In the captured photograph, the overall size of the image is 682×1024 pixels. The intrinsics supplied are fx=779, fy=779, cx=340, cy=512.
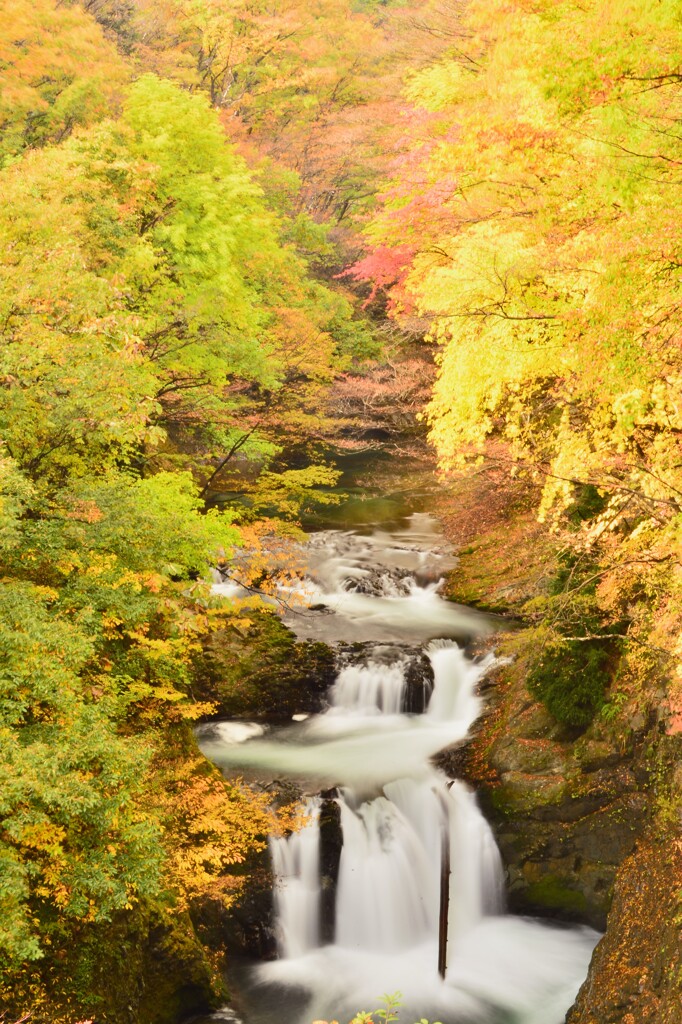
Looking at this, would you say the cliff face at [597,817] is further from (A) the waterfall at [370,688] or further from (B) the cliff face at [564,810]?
(A) the waterfall at [370,688]

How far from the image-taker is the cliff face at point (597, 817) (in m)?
8.67

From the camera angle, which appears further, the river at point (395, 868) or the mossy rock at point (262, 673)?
the mossy rock at point (262, 673)

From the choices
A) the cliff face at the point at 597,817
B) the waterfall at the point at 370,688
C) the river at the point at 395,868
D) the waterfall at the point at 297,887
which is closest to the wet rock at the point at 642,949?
the cliff face at the point at 597,817

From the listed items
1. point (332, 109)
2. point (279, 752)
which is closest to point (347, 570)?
point (279, 752)

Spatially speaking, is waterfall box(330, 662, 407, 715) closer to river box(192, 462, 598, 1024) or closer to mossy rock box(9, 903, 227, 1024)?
river box(192, 462, 598, 1024)

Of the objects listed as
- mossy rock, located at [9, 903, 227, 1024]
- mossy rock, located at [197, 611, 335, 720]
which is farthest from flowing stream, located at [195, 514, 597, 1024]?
mossy rock, located at [9, 903, 227, 1024]

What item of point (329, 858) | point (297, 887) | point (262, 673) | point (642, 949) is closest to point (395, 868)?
point (329, 858)

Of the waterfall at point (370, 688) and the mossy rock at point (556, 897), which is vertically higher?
the waterfall at point (370, 688)

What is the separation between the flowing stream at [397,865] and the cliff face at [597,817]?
45 centimetres

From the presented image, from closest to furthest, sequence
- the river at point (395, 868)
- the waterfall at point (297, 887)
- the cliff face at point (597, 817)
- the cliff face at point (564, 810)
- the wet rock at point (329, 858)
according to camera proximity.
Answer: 1. the cliff face at point (597, 817)
2. the river at point (395, 868)
3. the cliff face at point (564, 810)
4. the waterfall at point (297, 887)
5. the wet rock at point (329, 858)

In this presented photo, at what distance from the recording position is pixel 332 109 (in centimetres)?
3344

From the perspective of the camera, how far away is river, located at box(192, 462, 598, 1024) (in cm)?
1044

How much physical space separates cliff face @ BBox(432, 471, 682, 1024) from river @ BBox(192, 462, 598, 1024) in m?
0.45

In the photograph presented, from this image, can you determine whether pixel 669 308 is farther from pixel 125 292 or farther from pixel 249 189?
pixel 249 189
